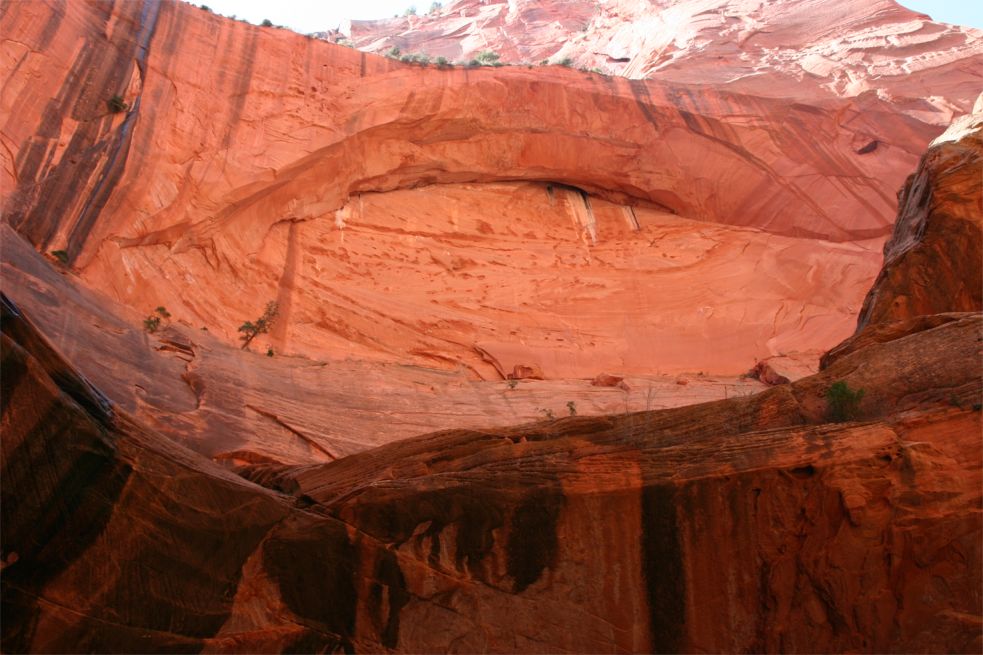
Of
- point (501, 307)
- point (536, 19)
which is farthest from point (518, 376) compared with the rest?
point (536, 19)

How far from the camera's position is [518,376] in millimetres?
18828

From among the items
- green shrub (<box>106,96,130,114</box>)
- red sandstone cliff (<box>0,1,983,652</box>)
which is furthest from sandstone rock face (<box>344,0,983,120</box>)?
green shrub (<box>106,96,130,114</box>)

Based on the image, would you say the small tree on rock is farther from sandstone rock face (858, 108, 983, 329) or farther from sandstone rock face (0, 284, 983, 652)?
sandstone rock face (858, 108, 983, 329)

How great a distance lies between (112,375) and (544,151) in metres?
13.0

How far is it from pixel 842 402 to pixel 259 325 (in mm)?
11667

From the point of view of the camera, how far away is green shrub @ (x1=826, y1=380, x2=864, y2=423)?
8109mm

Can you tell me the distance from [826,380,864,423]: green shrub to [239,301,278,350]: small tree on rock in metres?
11.0

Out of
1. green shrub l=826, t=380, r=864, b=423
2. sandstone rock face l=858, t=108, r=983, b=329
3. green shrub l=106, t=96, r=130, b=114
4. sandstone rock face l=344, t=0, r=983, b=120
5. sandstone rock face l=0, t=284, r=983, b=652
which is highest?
sandstone rock face l=344, t=0, r=983, b=120

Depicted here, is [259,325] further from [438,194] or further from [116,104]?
[438,194]

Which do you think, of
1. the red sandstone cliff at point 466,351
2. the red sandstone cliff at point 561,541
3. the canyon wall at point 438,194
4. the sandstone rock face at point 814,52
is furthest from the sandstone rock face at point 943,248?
the sandstone rock face at point 814,52

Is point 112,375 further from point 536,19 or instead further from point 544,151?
point 536,19

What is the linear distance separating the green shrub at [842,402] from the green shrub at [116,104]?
13999mm

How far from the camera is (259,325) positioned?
1731cm

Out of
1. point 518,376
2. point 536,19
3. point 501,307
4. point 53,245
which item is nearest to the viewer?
point 53,245
